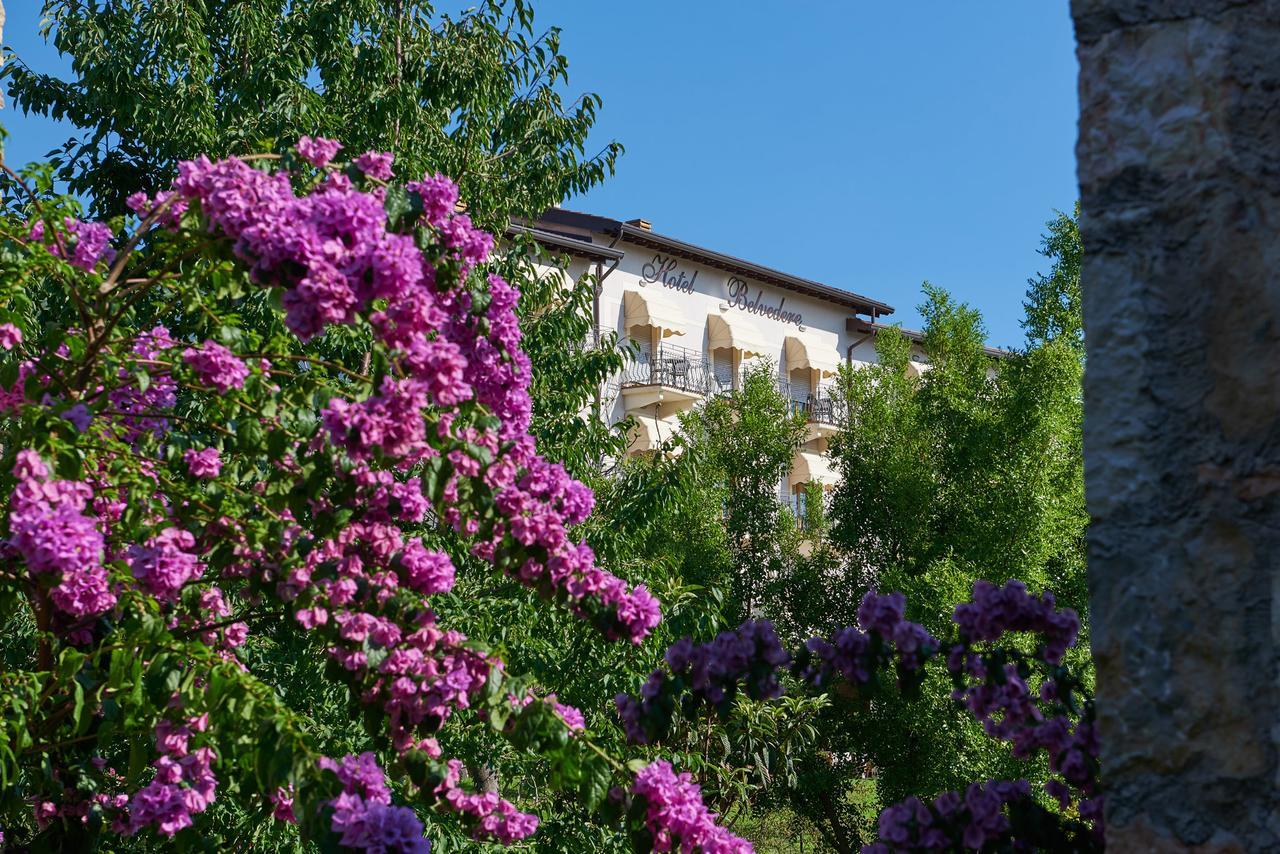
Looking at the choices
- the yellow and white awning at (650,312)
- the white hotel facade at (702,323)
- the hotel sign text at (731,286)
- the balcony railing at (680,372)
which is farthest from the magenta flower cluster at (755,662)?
the hotel sign text at (731,286)

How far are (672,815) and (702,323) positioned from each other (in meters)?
30.6

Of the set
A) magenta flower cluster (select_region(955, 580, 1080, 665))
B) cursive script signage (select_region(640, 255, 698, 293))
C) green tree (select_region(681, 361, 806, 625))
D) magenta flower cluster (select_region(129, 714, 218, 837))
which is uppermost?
cursive script signage (select_region(640, 255, 698, 293))

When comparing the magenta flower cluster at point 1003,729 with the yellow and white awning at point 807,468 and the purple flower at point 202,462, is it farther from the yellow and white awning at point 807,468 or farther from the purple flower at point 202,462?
the yellow and white awning at point 807,468

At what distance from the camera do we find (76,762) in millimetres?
5266

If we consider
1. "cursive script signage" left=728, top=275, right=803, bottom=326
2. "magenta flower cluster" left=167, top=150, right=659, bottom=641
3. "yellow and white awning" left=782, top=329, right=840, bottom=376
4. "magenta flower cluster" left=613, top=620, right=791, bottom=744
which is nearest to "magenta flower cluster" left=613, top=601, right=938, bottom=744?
"magenta flower cluster" left=613, top=620, right=791, bottom=744

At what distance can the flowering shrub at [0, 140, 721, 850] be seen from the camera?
3703 millimetres

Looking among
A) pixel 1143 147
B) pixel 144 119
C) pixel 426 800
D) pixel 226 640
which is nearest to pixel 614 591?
pixel 426 800

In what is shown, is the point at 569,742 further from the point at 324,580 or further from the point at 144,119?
the point at 144,119

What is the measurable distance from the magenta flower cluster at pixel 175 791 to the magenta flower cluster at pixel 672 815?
1631 mm

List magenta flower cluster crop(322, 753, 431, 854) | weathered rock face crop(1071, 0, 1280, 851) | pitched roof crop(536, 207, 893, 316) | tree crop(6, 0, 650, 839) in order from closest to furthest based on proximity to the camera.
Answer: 1. weathered rock face crop(1071, 0, 1280, 851)
2. magenta flower cluster crop(322, 753, 431, 854)
3. tree crop(6, 0, 650, 839)
4. pitched roof crop(536, 207, 893, 316)

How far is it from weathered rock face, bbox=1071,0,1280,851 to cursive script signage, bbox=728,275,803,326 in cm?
3300

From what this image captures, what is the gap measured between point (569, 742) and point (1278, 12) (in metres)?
2.84

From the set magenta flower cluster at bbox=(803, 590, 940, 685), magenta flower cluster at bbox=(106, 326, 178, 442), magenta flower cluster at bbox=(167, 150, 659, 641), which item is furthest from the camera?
magenta flower cluster at bbox=(106, 326, 178, 442)

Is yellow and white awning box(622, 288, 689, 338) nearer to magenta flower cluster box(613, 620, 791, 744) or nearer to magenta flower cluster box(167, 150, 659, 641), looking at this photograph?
magenta flower cluster box(167, 150, 659, 641)
